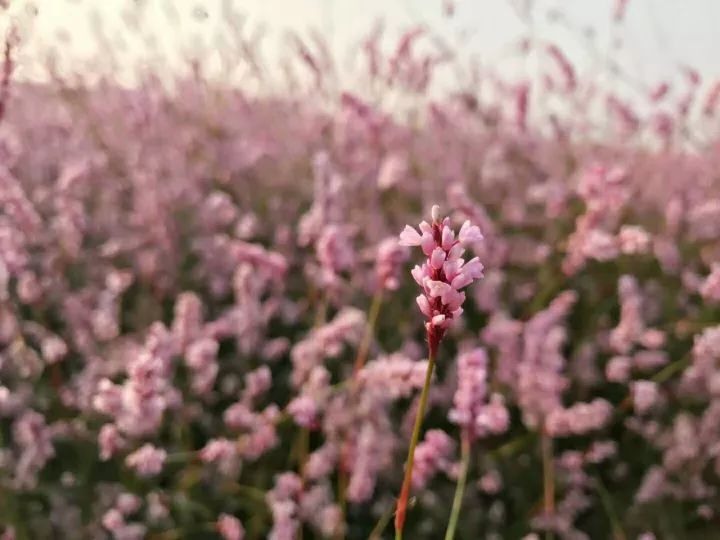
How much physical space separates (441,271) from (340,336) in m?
0.99

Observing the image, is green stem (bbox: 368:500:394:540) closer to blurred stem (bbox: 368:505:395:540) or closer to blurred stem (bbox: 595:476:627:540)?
blurred stem (bbox: 368:505:395:540)

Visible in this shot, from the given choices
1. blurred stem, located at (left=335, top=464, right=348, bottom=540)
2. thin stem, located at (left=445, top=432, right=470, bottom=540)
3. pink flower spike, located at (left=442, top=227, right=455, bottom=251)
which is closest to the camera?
pink flower spike, located at (left=442, top=227, right=455, bottom=251)

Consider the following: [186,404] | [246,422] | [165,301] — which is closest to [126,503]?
[246,422]

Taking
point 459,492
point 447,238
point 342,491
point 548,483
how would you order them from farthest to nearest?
point 548,483 → point 342,491 → point 459,492 → point 447,238

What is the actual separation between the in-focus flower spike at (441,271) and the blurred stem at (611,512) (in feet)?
3.79

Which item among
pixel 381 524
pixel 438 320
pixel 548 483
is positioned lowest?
pixel 438 320

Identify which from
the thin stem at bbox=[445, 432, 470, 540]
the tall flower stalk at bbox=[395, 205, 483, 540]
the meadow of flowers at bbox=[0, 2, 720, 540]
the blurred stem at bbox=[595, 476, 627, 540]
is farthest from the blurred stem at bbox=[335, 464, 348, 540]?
the tall flower stalk at bbox=[395, 205, 483, 540]

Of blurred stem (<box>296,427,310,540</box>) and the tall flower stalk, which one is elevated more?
blurred stem (<box>296,427,310,540</box>)

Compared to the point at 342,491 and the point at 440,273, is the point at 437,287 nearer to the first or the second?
the point at 440,273

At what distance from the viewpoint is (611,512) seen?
1.84m

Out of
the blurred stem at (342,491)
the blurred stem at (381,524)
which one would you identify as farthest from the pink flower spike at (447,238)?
the blurred stem at (342,491)

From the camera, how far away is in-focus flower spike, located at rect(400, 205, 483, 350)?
0.76m

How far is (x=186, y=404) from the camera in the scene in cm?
211

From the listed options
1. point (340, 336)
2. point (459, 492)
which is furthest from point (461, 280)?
point (340, 336)
